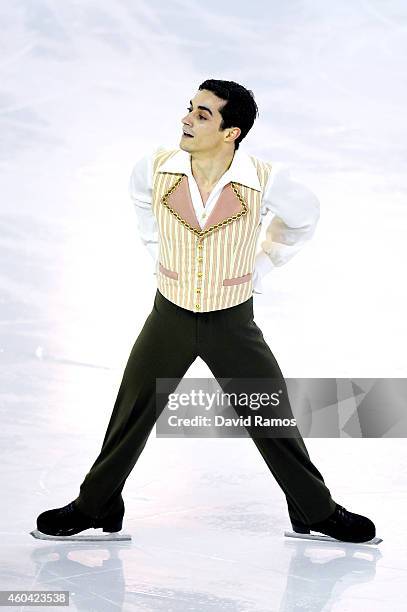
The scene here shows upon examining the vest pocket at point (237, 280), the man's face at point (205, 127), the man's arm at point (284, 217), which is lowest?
the vest pocket at point (237, 280)

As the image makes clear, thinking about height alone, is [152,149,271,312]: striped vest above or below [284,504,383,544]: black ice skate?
above

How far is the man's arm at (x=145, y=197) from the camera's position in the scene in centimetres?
377

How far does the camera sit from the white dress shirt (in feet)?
12.1

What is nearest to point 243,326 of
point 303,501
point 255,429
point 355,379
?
point 255,429

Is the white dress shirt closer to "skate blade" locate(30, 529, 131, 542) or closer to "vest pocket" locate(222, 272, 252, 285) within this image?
"vest pocket" locate(222, 272, 252, 285)

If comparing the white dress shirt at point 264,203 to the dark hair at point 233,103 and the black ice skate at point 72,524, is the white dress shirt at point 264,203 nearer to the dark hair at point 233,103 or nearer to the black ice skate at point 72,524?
the dark hair at point 233,103

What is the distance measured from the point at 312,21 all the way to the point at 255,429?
5.47 metres

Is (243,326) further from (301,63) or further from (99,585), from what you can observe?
(301,63)

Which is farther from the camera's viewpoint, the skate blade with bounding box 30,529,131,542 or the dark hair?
the skate blade with bounding box 30,529,131,542

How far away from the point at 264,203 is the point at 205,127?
0.28 metres

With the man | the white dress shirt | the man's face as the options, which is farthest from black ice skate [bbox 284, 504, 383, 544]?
the man's face

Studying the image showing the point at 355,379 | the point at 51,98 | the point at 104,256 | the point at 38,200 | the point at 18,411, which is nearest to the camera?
the point at 18,411

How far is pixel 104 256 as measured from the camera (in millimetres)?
6969

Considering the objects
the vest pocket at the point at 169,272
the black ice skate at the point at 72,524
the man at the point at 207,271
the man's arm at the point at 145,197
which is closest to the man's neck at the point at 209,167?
the man at the point at 207,271
